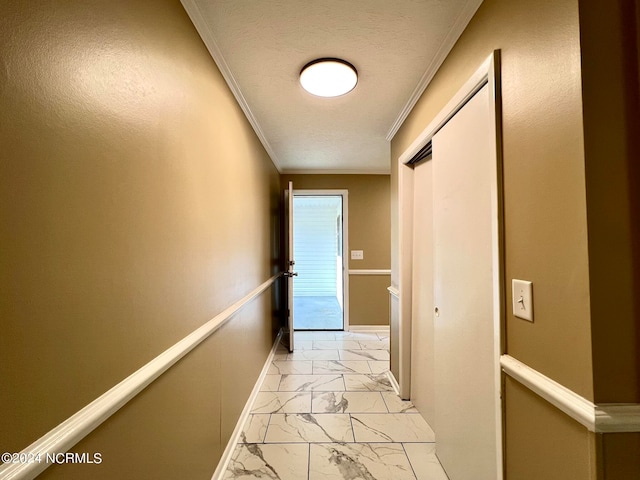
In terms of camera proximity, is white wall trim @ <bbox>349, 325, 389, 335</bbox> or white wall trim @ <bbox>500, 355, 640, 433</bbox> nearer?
white wall trim @ <bbox>500, 355, 640, 433</bbox>

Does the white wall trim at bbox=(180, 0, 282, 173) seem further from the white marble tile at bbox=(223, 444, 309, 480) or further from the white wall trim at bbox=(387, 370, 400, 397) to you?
the white wall trim at bbox=(387, 370, 400, 397)

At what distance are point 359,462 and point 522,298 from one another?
4.42ft

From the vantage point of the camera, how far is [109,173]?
2.42 ft

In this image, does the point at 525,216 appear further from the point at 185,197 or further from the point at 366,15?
the point at 185,197

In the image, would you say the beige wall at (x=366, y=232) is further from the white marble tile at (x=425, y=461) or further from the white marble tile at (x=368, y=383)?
the white marble tile at (x=425, y=461)

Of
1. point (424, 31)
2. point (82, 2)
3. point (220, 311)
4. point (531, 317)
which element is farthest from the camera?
point (220, 311)

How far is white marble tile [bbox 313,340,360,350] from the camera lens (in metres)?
3.40

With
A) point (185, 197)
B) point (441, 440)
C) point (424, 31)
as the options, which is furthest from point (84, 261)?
point (441, 440)

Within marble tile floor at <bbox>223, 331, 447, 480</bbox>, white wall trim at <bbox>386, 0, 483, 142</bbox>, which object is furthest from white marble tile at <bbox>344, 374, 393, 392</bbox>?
white wall trim at <bbox>386, 0, 483, 142</bbox>

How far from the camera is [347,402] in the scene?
220cm

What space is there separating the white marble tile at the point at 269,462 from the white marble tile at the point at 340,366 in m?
1.04

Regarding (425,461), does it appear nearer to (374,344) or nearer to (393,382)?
(393,382)

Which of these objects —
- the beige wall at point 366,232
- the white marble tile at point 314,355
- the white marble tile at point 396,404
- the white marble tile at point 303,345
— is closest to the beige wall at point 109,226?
the white marble tile at point 396,404

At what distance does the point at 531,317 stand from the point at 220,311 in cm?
138
